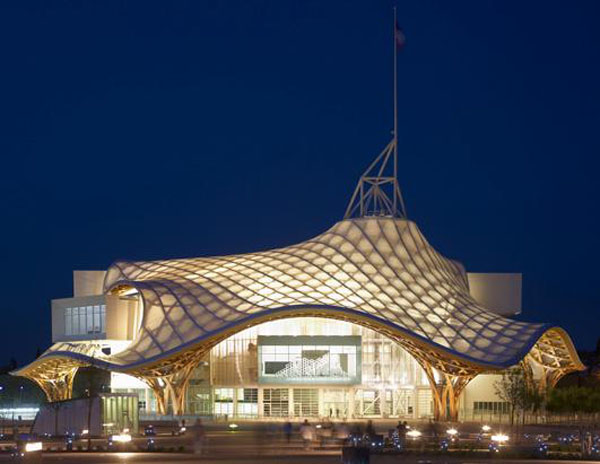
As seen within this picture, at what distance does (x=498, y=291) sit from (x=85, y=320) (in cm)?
3068

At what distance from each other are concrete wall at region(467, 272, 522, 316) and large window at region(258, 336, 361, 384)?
531 inches

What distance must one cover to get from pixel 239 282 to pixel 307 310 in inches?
306

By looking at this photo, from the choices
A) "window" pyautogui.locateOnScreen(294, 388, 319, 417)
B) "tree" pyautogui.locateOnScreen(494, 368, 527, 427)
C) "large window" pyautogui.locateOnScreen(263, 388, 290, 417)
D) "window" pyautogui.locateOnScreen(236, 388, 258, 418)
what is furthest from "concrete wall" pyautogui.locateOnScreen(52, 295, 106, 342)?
"tree" pyautogui.locateOnScreen(494, 368, 527, 427)

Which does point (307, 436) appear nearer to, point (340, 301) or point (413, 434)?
point (413, 434)

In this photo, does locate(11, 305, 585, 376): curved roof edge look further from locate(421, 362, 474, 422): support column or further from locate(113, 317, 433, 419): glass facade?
locate(113, 317, 433, 419): glass facade

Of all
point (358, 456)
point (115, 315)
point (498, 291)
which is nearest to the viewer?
point (358, 456)

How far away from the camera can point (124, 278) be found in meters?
83.2

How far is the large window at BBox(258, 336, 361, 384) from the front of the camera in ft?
271

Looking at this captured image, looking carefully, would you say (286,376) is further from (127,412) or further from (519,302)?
(127,412)

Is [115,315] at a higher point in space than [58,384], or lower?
higher

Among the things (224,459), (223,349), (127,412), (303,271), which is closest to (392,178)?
(303,271)

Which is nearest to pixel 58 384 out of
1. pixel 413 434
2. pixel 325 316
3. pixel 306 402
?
pixel 306 402

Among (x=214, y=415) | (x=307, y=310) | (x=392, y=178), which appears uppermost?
(x=392, y=178)

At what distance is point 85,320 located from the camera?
3282 inches
